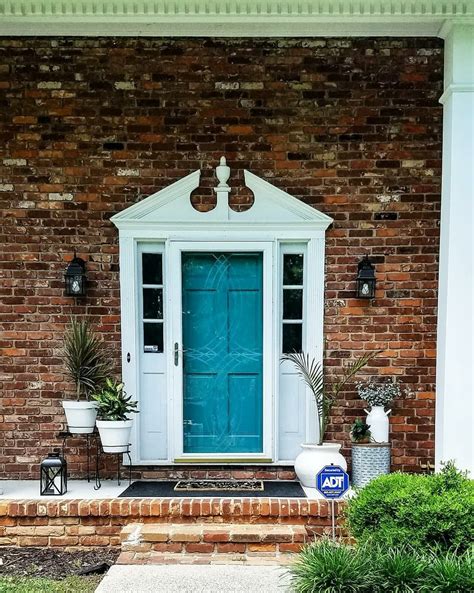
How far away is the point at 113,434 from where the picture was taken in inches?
177

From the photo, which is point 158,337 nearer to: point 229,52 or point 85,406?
point 85,406

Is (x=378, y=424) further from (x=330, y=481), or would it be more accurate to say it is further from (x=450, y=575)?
(x=450, y=575)

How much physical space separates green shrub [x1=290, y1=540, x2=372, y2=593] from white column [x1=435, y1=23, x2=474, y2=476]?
174 centimetres

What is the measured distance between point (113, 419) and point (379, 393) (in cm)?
213

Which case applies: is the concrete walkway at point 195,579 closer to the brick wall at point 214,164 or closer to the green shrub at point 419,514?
the green shrub at point 419,514

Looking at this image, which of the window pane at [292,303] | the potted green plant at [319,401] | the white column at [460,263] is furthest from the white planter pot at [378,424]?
the window pane at [292,303]

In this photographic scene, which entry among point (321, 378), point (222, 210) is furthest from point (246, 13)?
point (321, 378)

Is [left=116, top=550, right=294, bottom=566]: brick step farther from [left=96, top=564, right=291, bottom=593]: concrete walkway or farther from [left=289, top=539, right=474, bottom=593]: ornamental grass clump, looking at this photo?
[left=289, top=539, right=474, bottom=593]: ornamental grass clump

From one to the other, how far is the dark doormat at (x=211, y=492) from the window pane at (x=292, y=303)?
139cm

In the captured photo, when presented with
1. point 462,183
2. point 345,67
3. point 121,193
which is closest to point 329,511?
point 462,183

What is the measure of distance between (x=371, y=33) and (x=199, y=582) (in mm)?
4246

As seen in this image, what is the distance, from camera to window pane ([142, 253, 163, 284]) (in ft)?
16.2

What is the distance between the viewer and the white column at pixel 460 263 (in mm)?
4367

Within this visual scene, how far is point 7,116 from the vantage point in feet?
15.8
